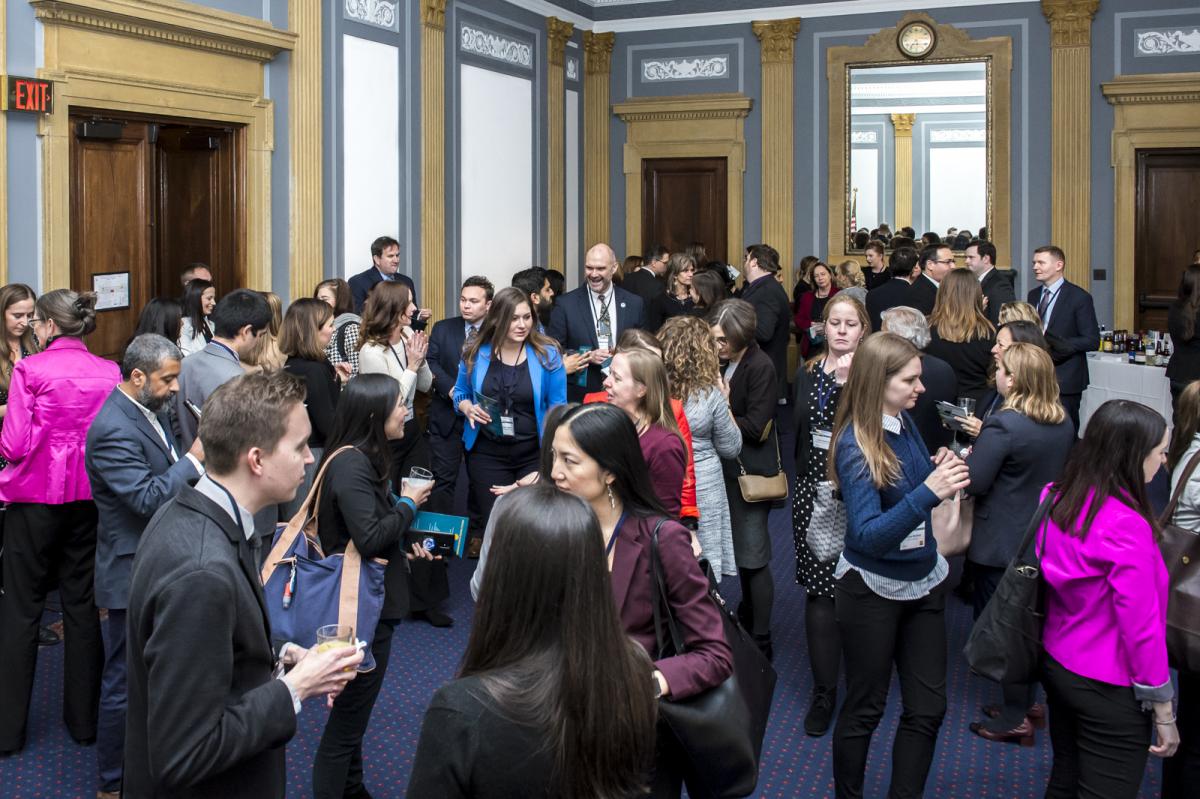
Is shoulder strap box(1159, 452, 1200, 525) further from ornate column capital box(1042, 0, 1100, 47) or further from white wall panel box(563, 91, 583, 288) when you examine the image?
white wall panel box(563, 91, 583, 288)

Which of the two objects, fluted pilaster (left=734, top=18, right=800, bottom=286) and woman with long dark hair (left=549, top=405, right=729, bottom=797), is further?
fluted pilaster (left=734, top=18, right=800, bottom=286)

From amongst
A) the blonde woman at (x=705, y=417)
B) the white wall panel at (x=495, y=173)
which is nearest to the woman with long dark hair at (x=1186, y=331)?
the blonde woman at (x=705, y=417)

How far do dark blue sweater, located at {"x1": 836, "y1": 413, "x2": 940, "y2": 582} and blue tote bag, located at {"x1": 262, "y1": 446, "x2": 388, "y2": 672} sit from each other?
1.31 m

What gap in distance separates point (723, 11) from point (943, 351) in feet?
25.7

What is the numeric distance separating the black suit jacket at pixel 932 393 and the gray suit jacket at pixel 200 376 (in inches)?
106

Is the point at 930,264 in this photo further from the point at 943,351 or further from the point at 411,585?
the point at 411,585

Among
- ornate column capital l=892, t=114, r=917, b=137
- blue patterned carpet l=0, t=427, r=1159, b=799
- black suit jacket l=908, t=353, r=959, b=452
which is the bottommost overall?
blue patterned carpet l=0, t=427, r=1159, b=799

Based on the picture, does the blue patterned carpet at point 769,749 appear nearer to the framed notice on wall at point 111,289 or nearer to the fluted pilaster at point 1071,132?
the framed notice on wall at point 111,289

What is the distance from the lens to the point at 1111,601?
114 inches

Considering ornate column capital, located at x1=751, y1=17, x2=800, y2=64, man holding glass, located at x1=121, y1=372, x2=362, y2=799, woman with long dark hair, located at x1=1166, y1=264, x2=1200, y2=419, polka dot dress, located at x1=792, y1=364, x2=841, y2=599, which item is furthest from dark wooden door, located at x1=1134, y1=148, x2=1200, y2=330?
man holding glass, located at x1=121, y1=372, x2=362, y2=799

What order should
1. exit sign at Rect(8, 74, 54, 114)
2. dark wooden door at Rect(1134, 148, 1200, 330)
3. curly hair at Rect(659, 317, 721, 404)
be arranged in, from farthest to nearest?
dark wooden door at Rect(1134, 148, 1200, 330) → exit sign at Rect(8, 74, 54, 114) → curly hair at Rect(659, 317, 721, 404)

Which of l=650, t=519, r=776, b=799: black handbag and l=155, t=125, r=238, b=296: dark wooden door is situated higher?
l=155, t=125, r=238, b=296: dark wooden door

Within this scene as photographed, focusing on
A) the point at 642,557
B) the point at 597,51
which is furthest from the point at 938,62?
the point at 642,557

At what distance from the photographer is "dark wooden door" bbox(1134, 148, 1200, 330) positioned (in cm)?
1169
